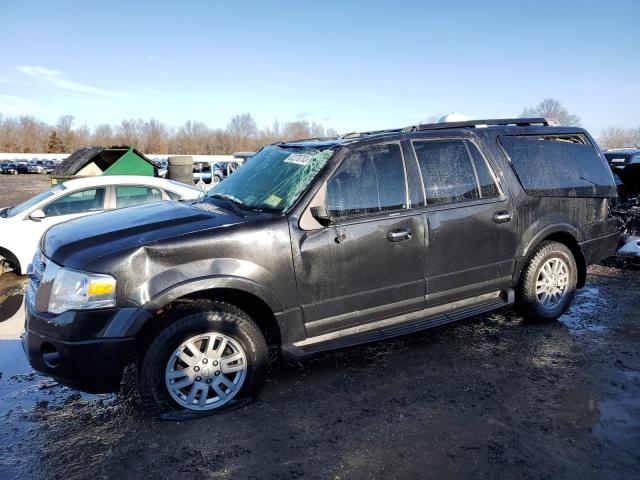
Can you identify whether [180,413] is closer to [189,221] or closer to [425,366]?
[189,221]

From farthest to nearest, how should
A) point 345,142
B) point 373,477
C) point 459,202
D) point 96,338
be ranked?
1. point 459,202
2. point 345,142
3. point 96,338
4. point 373,477

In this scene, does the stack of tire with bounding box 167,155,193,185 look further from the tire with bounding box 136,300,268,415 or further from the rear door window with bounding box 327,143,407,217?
the tire with bounding box 136,300,268,415

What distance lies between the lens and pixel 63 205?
721 centimetres

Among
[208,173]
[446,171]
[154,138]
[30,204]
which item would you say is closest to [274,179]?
[446,171]

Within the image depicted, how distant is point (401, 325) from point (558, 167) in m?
2.38

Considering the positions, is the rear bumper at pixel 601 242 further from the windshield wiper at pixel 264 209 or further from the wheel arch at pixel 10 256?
the wheel arch at pixel 10 256

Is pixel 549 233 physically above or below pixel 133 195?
below

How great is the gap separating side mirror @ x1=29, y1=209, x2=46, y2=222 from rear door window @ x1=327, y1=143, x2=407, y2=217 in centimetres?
524

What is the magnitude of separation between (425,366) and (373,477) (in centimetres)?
150

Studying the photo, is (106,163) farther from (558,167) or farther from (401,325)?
(558,167)

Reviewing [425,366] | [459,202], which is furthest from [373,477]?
[459,202]

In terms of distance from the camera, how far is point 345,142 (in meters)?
3.84

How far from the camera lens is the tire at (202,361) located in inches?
122

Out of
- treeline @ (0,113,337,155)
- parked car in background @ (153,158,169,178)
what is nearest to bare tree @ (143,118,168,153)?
treeline @ (0,113,337,155)
